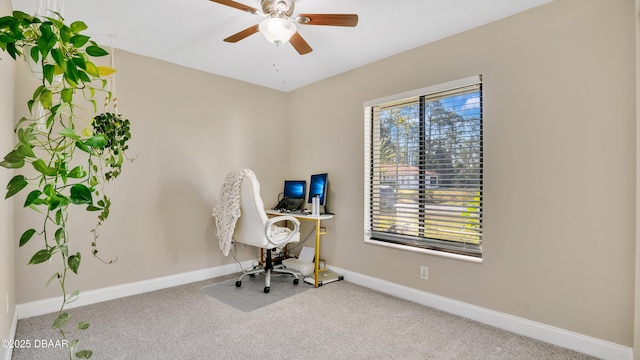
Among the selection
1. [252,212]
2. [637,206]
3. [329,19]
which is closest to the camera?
[637,206]

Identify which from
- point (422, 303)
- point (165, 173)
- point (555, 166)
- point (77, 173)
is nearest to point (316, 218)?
point (422, 303)

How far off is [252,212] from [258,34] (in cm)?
162

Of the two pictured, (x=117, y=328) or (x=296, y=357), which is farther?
(x=117, y=328)

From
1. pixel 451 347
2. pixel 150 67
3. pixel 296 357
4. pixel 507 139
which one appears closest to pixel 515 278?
pixel 451 347

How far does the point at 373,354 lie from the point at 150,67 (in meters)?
3.24

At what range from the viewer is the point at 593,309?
6.65 feet

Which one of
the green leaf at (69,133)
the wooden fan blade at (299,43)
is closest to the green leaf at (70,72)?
the green leaf at (69,133)

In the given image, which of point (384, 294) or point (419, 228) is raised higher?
point (419, 228)

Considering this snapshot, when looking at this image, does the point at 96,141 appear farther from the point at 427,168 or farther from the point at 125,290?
the point at 125,290

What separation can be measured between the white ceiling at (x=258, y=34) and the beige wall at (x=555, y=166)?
0.91 ft

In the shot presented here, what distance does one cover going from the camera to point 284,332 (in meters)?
2.32

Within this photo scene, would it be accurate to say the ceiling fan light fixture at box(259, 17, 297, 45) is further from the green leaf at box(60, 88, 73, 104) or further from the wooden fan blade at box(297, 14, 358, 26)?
the green leaf at box(60, 88, 73, 104)

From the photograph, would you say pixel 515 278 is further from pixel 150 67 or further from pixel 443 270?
pixel 150 67

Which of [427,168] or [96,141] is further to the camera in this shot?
[427,168]
